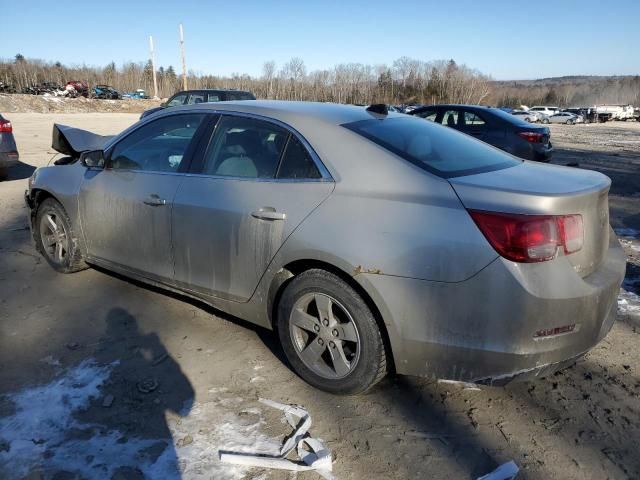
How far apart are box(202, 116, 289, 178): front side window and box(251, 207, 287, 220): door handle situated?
234mm

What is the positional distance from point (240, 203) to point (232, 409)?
1.18 metres

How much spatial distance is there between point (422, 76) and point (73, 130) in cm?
9684

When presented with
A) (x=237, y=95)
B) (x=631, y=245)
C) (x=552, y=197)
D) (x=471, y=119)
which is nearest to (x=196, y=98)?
(x=237, y=95)

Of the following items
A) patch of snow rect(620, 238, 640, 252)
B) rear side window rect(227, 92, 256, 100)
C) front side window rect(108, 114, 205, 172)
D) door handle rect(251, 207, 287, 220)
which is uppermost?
rear side window rect(227, 92, 256, 100)

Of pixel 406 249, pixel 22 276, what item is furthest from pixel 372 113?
pixel 22 276

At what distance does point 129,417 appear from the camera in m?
2.65

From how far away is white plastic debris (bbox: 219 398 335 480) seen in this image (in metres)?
2.31

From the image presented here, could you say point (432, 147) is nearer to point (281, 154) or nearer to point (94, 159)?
point (281, 154)

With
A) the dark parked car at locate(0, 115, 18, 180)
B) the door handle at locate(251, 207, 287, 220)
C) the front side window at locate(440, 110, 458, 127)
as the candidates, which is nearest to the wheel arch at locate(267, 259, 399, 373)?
the door handle at locate(251, 207, 287, 220)

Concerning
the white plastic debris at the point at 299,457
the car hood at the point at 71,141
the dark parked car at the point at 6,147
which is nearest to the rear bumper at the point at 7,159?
the dark parked car at the point at 6,147

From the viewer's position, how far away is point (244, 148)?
328 cm

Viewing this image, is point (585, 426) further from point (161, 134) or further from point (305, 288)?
point (161, 134)

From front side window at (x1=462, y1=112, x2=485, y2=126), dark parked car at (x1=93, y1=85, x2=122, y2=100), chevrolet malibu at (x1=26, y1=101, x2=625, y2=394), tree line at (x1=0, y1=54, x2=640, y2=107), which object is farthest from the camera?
tree line at (x1=0, y1=54, x2=640, y2=107)

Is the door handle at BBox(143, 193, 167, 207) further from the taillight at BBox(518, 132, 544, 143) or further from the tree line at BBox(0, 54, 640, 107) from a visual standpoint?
the tree line at BBox(0, 54, 640, 107)
